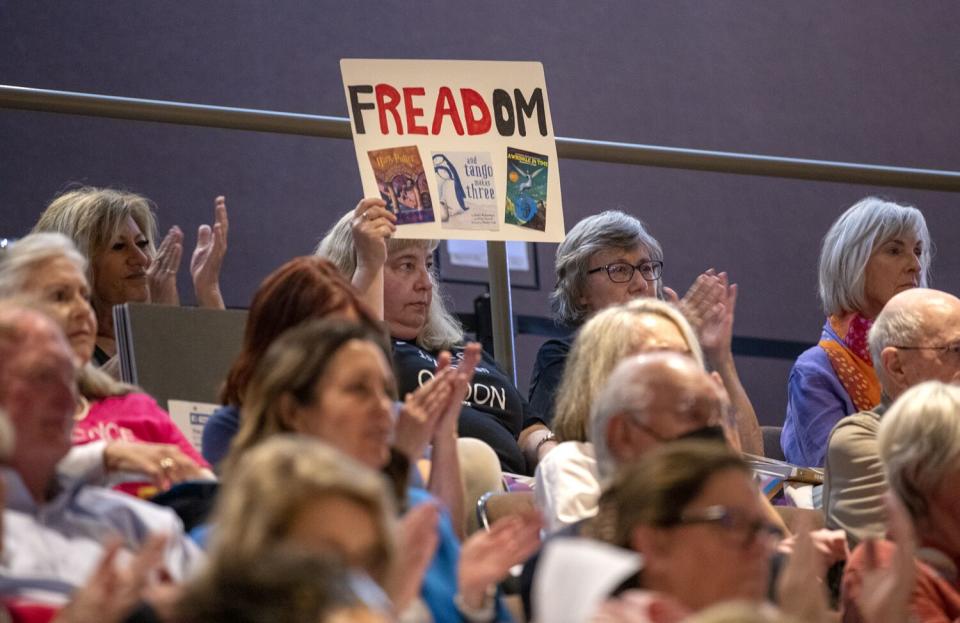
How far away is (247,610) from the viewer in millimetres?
1633

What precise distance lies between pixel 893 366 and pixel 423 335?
4.06 feet

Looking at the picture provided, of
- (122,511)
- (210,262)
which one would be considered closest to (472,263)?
(210,262)

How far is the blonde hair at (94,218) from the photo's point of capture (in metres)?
4.06

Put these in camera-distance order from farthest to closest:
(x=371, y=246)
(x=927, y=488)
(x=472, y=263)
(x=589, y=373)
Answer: (x=472, y=263) → (x=371, y=246) → (x=589, y=373) → (x=927, y=488)

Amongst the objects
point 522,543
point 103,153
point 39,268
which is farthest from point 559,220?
point 103,153

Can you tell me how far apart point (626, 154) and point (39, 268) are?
2.35 metres

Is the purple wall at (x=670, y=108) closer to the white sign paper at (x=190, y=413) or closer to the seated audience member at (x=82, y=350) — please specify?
the white sign paper at (x=190, y=413)

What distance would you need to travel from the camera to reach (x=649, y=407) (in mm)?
2814

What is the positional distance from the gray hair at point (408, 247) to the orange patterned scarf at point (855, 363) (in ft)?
3.44

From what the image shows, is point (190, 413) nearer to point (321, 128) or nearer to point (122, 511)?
point (122, 511)

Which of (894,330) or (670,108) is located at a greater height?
(670,108)

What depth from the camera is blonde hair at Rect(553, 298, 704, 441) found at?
333cm

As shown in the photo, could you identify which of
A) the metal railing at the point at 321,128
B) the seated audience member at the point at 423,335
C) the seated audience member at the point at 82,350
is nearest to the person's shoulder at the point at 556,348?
the seated audience member at the point at 423,335

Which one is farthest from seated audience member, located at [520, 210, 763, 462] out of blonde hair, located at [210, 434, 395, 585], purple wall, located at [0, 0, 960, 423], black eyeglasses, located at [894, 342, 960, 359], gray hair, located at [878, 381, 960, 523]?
purple wall, located at [0, 0, 960, 423]
